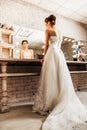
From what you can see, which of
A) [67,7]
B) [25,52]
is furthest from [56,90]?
[67,7]

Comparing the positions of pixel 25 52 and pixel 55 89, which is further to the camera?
pixel 25 52

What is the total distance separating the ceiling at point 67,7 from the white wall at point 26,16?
13cm

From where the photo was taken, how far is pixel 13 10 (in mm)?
3693

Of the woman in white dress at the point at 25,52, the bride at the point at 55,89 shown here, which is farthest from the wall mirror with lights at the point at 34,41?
the bride at the point at 55,89

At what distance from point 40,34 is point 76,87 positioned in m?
2.02

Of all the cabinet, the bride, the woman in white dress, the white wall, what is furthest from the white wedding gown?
the white wall

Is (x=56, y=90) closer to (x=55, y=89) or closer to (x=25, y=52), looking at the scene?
(x=55, y=89)

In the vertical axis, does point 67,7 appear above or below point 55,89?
above

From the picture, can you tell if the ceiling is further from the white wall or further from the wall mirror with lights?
the wall mirror with lights

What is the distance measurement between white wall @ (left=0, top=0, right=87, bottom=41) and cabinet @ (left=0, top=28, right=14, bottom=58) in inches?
10.5

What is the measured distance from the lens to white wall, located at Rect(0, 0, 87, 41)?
356 cm

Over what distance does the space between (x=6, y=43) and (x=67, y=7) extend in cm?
211

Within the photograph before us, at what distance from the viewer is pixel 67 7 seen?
4328mm

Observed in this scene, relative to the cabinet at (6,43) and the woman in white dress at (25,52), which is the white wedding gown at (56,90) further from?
the cabinet at (6,43)
